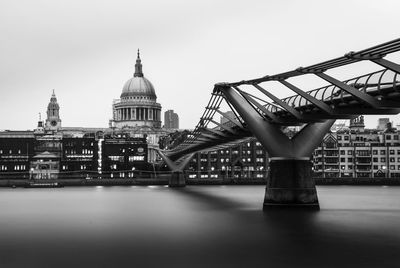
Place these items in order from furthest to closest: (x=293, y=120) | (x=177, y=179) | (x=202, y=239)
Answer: (x=177, y=179) → (x=293, y=120) → (x=202, y=239)

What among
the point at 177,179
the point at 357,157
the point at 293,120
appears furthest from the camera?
the point at 357,157

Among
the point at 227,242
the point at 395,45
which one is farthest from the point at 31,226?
the point at 395,45

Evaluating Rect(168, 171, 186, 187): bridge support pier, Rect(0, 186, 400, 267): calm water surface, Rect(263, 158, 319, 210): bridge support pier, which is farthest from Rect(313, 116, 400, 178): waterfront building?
Rect(263, 158, 319, 210): bridge support pier

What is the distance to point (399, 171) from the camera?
592 feet

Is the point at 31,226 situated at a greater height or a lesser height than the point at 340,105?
lesser

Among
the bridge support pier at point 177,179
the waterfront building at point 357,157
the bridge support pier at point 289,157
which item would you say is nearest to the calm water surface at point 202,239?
the bridge support pier at point 289,157

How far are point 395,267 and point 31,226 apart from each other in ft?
103

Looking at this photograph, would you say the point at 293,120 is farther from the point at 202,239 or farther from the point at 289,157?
the point at 202,239

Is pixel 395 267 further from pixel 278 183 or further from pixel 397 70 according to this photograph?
pixel 278 183

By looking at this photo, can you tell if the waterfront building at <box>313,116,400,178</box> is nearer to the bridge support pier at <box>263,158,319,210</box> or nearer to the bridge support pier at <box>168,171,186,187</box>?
the bridge support pier at <box>168,171,186,187</box>

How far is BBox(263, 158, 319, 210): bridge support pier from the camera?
53219mm

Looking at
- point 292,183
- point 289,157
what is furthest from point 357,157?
point 289,157

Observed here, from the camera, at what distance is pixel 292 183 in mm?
53781

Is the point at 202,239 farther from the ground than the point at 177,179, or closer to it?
closer to it
